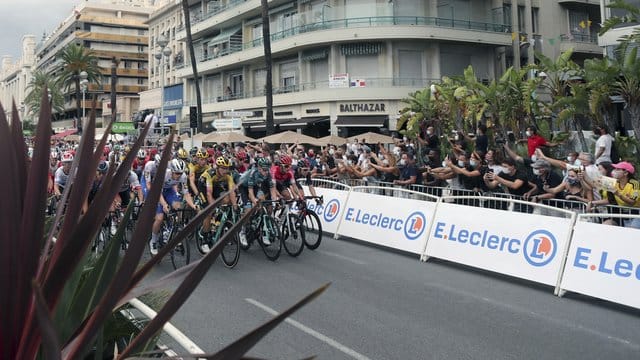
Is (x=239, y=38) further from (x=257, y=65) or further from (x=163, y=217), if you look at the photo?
(x=163, y=217)

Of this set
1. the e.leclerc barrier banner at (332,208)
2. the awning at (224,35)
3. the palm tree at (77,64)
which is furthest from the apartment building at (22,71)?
the e.leclerc barrier banner at (332,208)

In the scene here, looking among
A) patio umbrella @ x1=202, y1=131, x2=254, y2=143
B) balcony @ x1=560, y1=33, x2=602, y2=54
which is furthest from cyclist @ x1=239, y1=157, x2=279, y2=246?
balcony @ x1=560, y1=33, x2=602, y2=54

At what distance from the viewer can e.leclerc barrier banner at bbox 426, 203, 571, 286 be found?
358 inches

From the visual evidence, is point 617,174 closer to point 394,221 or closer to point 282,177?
point 394,221

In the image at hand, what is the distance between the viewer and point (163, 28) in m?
69.4

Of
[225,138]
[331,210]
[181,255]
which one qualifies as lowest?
[181,255]

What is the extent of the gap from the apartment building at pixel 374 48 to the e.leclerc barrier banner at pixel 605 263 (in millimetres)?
26677

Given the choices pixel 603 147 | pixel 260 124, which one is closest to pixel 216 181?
pixel 603 147

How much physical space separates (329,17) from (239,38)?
12630mm

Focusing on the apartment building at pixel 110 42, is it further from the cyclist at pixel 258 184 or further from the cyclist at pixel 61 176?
the cyclist at pixel 258 184

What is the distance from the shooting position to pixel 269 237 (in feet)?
37.5

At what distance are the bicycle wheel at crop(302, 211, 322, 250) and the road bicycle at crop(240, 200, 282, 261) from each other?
678mm

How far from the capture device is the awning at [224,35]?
47791 millimetres

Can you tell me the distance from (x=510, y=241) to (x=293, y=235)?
164 inches
